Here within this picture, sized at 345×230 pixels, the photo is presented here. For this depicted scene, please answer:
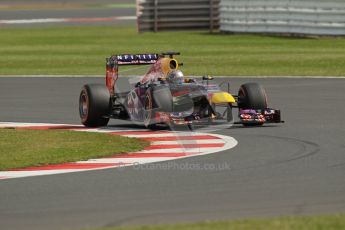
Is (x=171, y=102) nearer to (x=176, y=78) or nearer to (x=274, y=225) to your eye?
(x=176, y=78)

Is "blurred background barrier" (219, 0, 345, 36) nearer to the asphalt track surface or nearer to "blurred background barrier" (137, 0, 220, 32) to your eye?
"blurred background barrier" (137, 0, 220, 32)

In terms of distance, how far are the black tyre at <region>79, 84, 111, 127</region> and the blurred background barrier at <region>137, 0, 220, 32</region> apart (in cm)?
2281

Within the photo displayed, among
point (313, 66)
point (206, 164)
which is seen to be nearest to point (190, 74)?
point (313, 66)

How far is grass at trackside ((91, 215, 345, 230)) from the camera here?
8.02m

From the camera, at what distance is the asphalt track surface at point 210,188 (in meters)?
8.80

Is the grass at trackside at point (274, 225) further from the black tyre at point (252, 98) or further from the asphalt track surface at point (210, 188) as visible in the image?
the black tyre at point (252, 98)

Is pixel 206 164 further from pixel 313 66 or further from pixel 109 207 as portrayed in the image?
pixel 313 66

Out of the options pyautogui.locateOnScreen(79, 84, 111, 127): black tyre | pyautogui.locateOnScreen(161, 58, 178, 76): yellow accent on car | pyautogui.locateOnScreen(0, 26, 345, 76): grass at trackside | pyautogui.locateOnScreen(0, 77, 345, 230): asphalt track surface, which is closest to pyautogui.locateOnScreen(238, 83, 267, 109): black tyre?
pyautogui.locateOnScreen(0, 77, 345, 230): asphalt track surface

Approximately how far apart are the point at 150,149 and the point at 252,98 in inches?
117

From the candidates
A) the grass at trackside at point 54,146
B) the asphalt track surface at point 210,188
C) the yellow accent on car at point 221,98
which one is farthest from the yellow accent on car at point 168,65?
the grass at trackside at point 54,146

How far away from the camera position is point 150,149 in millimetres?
13242

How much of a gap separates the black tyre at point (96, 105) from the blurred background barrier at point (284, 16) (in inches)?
661

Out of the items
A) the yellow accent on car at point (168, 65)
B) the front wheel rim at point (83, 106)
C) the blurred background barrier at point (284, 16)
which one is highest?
the yellow accent on car at point (168, 65)

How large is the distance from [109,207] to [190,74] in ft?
53.9
